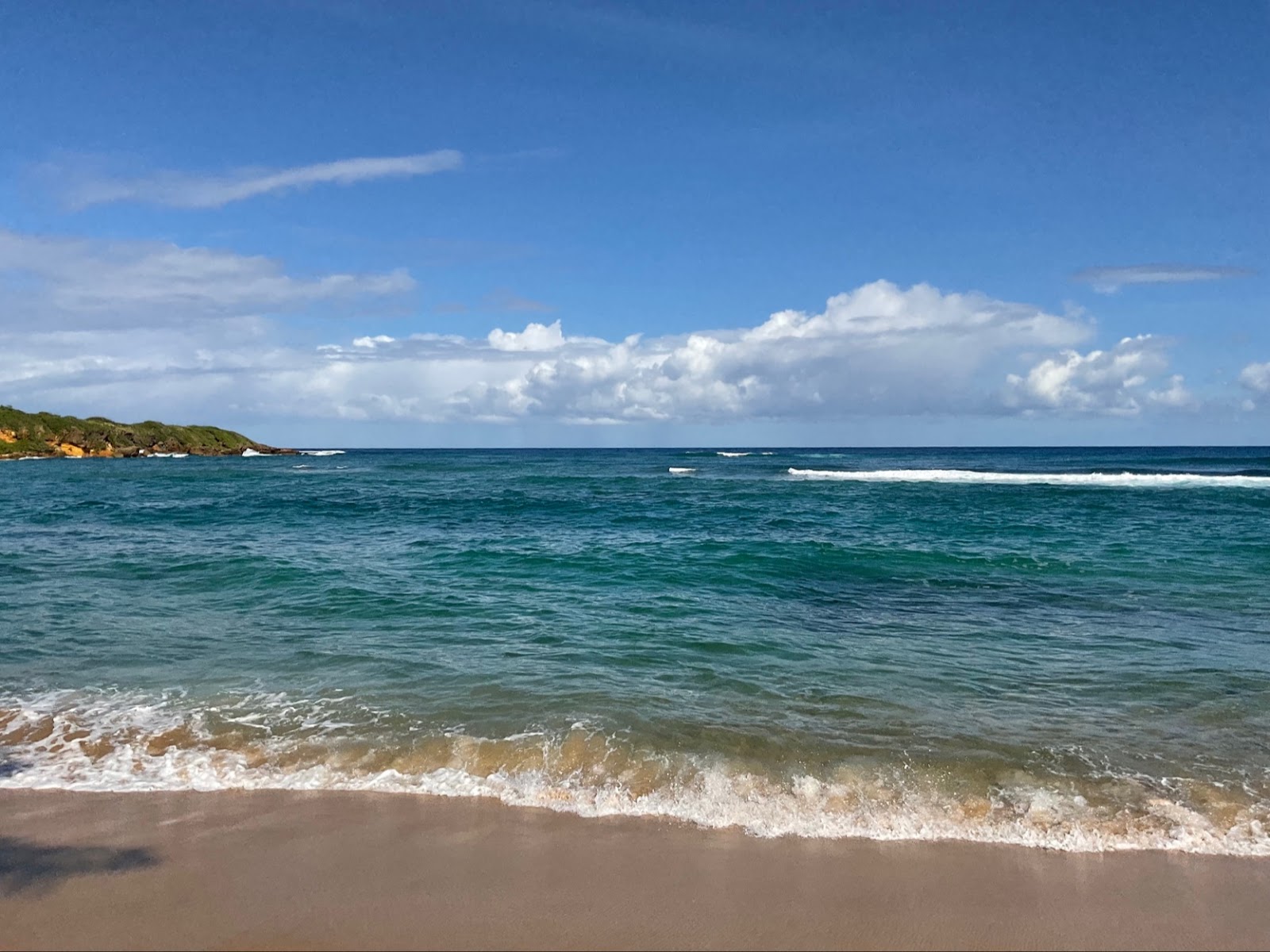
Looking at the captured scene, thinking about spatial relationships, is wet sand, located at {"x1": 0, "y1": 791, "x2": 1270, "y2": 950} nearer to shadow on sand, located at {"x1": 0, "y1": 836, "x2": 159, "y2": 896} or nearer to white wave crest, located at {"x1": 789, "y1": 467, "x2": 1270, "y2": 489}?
shadow on sand, located at {"x1": 0, "y1": 836, "x2": 159, "y2": 896}

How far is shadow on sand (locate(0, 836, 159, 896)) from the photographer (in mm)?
4699

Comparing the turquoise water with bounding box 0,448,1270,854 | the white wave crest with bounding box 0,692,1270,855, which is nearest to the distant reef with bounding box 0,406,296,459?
the turquoise water with bounding box 0,448,1270,854

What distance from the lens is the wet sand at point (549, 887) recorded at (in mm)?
4242

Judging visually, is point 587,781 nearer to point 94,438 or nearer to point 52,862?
point 52,862

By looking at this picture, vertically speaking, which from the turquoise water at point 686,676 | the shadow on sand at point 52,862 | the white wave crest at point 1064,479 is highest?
the white wave crest at point 1064,479

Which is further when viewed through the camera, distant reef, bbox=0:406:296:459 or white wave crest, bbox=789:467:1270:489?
distant reef, bbox=0:406:296:459

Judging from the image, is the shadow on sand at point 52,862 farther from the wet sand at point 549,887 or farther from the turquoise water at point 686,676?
the turquoise water at point 686,676

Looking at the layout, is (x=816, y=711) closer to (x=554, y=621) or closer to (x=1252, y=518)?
(x=554, y=621)

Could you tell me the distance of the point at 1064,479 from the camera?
48.8 m

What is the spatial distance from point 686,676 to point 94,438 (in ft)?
335

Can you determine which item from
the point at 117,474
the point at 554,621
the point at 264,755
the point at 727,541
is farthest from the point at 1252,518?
the point at 117,474

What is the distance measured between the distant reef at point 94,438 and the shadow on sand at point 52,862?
307 ft

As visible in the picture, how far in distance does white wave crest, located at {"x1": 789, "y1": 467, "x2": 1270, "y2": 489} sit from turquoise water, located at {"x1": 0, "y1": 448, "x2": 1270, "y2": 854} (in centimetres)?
2700

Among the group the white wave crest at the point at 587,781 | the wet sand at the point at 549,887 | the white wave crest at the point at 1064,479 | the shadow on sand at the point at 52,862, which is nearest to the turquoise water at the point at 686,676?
the white wave crest at the point at 587,781
